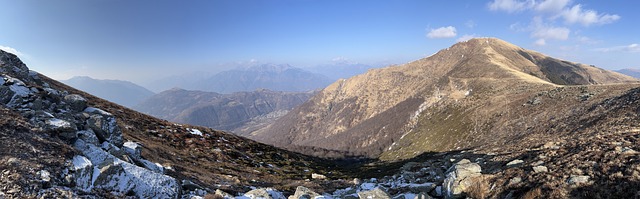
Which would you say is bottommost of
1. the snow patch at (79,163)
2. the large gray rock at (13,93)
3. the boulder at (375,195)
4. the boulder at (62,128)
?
the boulder at (375,195)

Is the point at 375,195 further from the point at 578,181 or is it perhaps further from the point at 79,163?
the point at 79,163

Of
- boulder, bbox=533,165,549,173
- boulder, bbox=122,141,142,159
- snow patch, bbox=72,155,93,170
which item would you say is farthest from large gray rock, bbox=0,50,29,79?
boulder, bbox=533,165,549,173

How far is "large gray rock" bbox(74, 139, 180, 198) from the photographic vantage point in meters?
15.1

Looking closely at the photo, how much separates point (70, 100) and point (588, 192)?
3768cm

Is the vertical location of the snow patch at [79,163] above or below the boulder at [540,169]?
above

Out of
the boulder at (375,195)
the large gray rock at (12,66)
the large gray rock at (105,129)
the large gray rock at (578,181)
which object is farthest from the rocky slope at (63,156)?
the large gray rock at (578,181)

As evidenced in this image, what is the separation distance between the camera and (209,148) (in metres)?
55.9

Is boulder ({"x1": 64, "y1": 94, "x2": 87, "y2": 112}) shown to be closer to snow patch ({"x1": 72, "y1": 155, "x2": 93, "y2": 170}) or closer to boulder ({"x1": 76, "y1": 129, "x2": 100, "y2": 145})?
boulder ({"x1": 76, "y1": 129, "x2": 100, "y2": 145})

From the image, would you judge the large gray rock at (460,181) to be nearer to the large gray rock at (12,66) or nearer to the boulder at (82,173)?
the boulder at (82,173)

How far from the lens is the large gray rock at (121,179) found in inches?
593

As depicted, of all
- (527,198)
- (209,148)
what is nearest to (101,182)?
(527,198)

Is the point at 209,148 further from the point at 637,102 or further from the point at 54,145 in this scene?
the point at 637,102

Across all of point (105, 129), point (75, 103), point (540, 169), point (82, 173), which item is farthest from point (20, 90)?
point (540, 169)

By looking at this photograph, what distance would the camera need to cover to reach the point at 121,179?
16.0 meters
